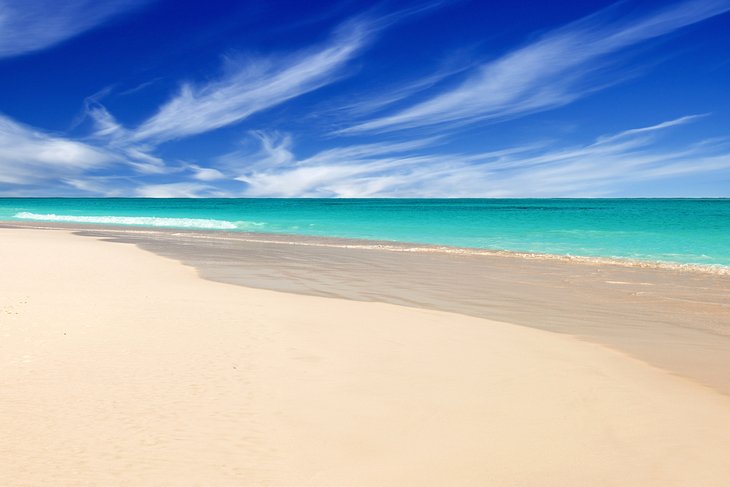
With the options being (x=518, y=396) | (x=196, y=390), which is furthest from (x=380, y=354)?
(x=196, y=390)

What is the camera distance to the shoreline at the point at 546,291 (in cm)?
743

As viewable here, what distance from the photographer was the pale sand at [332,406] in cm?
361

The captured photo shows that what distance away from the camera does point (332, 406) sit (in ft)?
15.5

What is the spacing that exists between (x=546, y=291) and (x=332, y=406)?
28.1 ft

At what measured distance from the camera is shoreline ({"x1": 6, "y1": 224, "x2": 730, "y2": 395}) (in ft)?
24.4

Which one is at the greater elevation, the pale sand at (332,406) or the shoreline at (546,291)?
the shoreline at (546,291)

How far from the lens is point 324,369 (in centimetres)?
574

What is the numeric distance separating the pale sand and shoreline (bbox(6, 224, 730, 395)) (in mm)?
909

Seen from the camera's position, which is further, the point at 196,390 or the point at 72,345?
the point at 72,345

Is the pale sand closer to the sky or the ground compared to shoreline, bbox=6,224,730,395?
closer to the ground

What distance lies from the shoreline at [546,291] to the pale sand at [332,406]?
91 centimetres

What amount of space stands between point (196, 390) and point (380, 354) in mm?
2324

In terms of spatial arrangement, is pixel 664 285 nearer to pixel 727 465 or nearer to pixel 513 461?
pixel 727 465

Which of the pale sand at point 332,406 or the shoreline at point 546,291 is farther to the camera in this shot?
the shoreline at point 546,291
